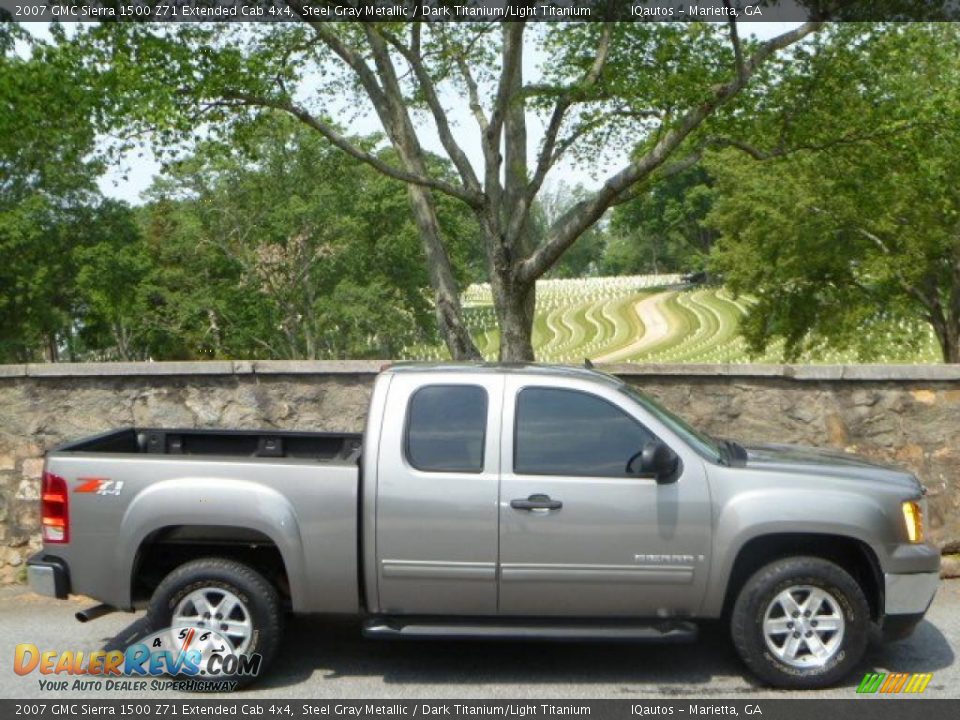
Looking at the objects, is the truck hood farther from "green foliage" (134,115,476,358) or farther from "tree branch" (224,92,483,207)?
"green foliage" (134,115,476,358)

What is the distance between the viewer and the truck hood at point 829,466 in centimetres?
620

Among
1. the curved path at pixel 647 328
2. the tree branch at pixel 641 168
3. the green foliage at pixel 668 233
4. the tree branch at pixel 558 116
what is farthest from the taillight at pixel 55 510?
the green foliage at pixel 668 233

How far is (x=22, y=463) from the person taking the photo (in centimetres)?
895

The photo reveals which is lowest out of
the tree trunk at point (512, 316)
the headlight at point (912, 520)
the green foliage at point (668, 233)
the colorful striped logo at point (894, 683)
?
the colorful striped logo at point (894, 683)

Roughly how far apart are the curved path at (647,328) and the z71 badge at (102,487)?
45586mm

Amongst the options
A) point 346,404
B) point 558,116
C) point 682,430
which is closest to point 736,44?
point 558,116

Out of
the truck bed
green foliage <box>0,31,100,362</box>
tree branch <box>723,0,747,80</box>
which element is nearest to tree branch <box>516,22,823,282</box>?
tree branch <box>723,0,747,80</box>

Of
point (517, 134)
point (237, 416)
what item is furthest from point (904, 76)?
point (237, 416)

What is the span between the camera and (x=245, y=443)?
7738 mm

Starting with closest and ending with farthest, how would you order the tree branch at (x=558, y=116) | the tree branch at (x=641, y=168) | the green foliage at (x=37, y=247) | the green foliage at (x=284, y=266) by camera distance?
the tree branch at (x=641, y=168) < the tree branch at (x=558, y=116) < the green foliage at (x=37, y=247) < the green foliage at (x=284, y=266)

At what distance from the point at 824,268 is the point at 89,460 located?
28063mm

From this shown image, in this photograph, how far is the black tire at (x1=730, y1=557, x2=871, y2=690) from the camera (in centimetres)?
602

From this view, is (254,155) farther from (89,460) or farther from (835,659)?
(835,659)
